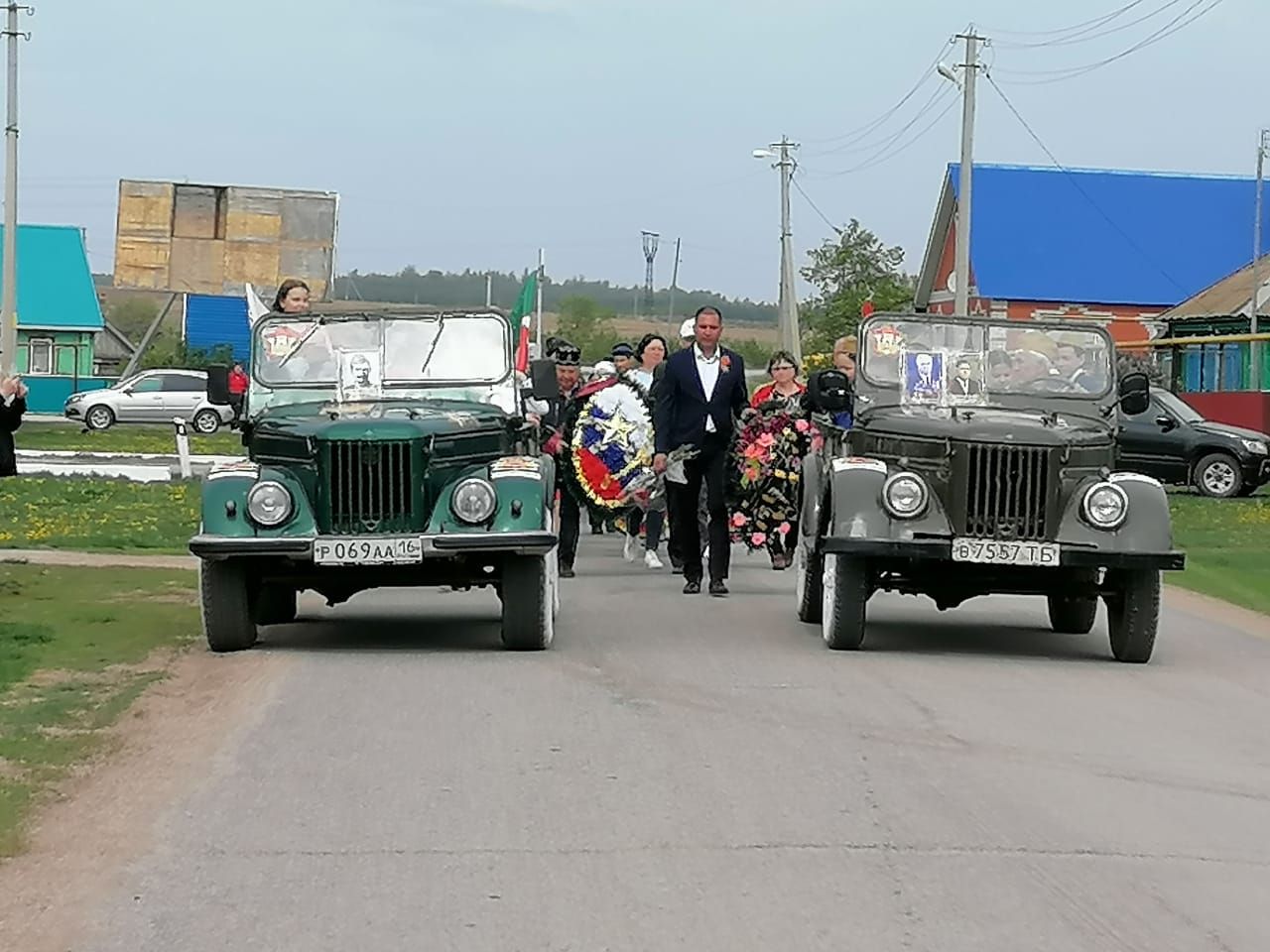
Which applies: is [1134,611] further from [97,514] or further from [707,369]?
[97,514]

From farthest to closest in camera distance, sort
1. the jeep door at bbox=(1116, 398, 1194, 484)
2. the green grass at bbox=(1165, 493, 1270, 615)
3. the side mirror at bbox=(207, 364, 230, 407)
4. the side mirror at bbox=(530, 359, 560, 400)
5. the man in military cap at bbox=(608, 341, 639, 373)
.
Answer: the jeep door at bbox=(1116, 398, 1194, 484) → the man in military cap at bbox=(608, 341, 639, 373) → the green grass at bbox=(1165, 493, 1270, 615) → the side mirror at bbox=(207, 364, 230, 407) → the side mirror at bbox=(530, 359, 560, 400)

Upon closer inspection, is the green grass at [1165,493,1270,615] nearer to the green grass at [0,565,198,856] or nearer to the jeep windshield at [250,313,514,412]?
the jeep windshield at [250,313,514,412]

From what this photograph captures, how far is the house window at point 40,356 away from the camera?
67.2 metres

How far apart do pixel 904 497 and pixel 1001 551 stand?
62cm

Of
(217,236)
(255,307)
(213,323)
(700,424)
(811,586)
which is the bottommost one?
(811,586)

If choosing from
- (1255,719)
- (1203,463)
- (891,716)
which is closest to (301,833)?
(891,716)

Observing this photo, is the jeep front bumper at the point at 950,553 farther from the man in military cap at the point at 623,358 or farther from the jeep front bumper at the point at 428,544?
the man in military cap at the point at 623,358

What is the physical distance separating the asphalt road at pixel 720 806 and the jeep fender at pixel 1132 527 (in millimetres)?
724

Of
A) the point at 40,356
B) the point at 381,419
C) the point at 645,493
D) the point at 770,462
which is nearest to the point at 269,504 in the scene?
the point at 381,419

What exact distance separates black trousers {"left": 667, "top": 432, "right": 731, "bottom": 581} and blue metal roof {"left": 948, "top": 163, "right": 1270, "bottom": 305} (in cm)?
4223

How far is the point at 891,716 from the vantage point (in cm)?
982

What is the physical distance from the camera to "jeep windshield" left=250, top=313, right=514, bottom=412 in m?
13.4

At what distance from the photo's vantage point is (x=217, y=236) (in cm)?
6638

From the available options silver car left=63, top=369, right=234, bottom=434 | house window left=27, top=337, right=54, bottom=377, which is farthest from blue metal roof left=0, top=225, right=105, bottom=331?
silver car left=63, top=369, right=234, bottom=434
